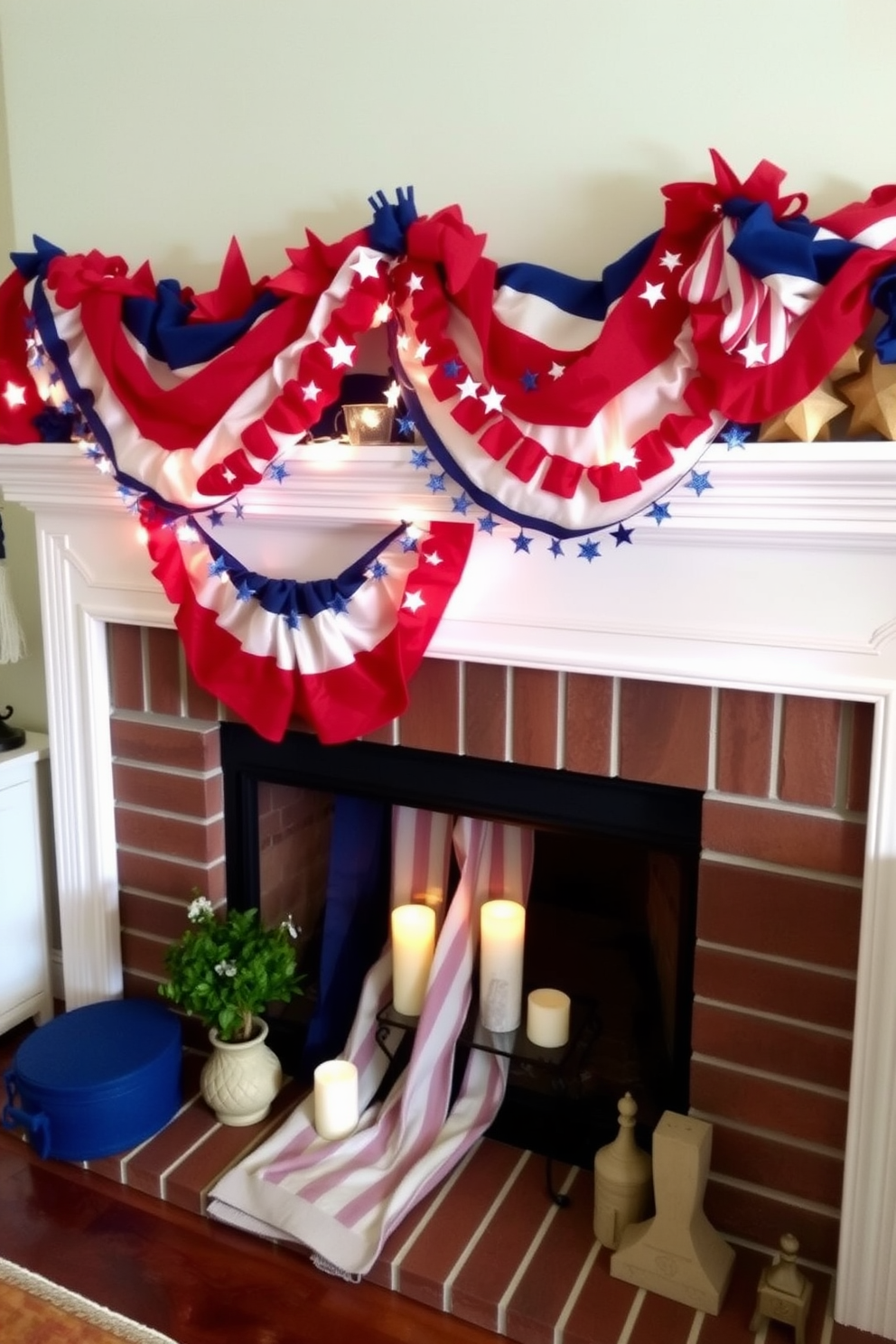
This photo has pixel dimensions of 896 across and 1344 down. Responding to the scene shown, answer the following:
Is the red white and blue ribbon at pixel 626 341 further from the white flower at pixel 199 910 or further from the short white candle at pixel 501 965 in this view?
the white flower at pixel 199 910

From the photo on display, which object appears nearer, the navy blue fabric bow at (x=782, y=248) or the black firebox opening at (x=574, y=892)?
the navy blue fabric bow at (x=782, y=248)

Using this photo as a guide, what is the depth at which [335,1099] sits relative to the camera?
1768mm

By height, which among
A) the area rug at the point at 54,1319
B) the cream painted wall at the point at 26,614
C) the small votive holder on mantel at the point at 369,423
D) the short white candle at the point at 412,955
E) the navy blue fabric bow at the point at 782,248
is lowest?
the area rug at the point at 54,1319

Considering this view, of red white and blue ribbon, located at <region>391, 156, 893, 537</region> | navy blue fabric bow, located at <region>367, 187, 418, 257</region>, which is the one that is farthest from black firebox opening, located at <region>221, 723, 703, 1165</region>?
navy blue fabric bow, located at <region>367, 187, 418, 257</region>

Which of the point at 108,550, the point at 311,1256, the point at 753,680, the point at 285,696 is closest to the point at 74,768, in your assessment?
the point at 108,550

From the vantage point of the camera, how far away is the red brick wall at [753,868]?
142 centimetres

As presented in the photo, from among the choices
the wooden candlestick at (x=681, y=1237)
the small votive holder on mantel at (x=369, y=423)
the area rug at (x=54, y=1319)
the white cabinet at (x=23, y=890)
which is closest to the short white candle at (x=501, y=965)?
the wooden candlestick at (x=681, y=1237)

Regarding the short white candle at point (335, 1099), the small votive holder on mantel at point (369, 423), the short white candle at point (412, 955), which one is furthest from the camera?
the short white candle at point (412, 955)

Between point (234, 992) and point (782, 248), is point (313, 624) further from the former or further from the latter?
point (782, 248)

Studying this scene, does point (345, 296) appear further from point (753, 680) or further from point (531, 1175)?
point (531, 1175)

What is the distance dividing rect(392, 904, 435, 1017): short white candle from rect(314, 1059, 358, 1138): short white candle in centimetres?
16

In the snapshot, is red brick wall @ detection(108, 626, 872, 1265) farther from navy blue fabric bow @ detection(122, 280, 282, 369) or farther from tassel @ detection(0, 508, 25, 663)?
tassel @ detection(0, 508, 25, 663)

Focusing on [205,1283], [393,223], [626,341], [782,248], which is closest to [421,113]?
[393,223]

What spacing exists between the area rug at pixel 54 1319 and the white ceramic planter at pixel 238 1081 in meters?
0.36
